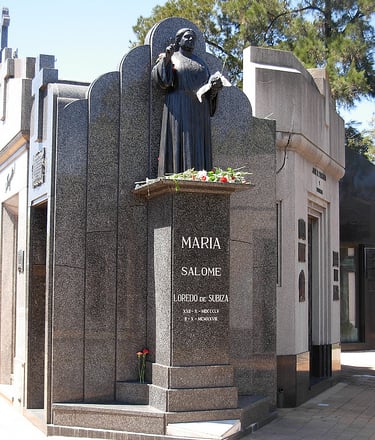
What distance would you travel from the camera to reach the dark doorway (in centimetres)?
958

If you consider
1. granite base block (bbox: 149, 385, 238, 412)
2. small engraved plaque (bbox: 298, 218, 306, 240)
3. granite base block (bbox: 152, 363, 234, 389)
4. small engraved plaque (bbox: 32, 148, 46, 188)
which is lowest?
granite base block (bbox: 149, 385, 238, 412)

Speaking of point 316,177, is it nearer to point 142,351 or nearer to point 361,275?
point 142,351

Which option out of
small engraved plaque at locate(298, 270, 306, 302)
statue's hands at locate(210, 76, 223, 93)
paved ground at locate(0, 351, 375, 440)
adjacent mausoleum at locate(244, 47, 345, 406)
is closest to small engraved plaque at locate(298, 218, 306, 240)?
adjacent mausoleum at locate(244, 47, 345, 406)

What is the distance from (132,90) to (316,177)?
13.7 ft

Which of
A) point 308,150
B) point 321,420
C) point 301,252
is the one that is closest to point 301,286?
point 301,252

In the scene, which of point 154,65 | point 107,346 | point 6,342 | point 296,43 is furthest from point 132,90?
point 296,43

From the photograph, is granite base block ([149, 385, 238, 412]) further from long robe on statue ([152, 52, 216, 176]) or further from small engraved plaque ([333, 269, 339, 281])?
small engraved plaque ([333, 269, 339, 281])

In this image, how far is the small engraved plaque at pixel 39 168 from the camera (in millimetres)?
9367

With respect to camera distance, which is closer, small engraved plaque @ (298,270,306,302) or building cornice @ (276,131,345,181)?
building cornice @ (276,131,345,181)

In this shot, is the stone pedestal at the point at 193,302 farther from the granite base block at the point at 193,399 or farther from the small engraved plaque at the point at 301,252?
the small engraved plaque at the point at 301,252

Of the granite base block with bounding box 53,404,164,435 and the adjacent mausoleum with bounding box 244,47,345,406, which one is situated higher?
the adjacent mausoleum with bounding box 244,47,345,406

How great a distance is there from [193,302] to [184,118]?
2.21 m

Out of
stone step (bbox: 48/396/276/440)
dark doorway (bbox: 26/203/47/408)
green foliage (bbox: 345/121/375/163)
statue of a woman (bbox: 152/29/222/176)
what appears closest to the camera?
stone step (bbox: 48/396/276/440)

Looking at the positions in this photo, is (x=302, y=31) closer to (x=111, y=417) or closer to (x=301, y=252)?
(x=301, y=252)
